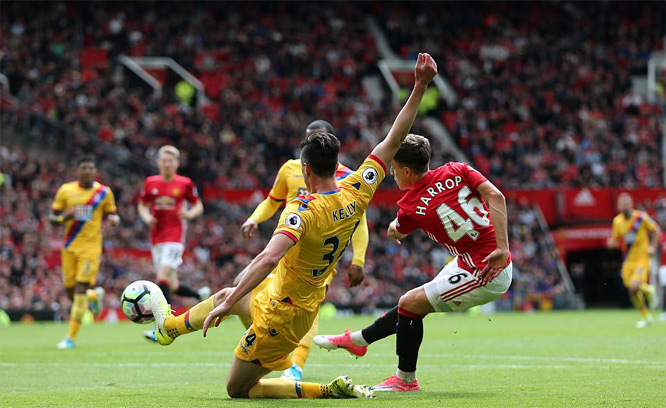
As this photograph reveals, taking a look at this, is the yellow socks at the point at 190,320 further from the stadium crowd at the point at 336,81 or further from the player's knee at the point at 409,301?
the stadium crowd at the point at 336,81

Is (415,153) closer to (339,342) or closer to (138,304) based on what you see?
(339,342)

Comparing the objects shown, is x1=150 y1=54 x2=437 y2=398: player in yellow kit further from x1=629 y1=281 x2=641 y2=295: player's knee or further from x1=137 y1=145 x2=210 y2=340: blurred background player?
x1=629 y1=281 x2=641 y2=295: player's knee

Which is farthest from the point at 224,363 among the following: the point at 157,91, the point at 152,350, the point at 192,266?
the point at 157,91

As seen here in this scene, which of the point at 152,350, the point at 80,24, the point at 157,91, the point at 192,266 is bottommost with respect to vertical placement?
the point at 192,266

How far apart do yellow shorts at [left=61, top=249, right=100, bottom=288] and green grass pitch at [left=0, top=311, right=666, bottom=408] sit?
967mm

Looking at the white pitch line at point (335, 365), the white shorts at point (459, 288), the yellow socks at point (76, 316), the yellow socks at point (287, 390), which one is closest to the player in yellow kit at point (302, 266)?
the yellow socks at point (287, 390)

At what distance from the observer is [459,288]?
783cm

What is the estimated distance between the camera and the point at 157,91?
35.4 m

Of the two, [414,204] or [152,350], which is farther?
[152,350]

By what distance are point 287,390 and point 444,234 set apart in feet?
5.66

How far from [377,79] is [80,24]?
11.4 metres

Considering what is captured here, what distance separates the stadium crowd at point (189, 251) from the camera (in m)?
25.1

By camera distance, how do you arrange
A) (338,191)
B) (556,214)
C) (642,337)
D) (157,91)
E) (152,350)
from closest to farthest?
(338,191) → (152,350) → (642,337) → (556,214) → (157,91)

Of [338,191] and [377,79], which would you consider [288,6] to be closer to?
[377,79]
